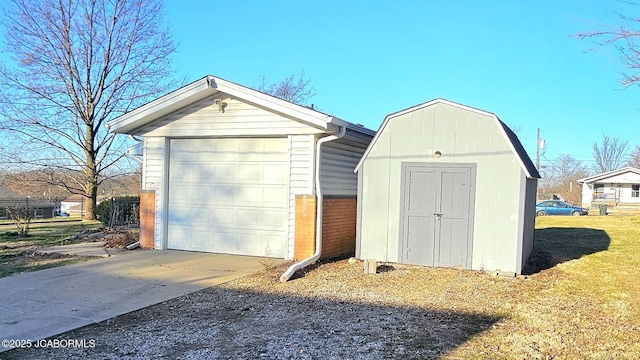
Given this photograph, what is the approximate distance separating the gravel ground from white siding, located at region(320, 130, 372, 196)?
224cm

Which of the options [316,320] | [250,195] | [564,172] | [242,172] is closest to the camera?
[316,320]

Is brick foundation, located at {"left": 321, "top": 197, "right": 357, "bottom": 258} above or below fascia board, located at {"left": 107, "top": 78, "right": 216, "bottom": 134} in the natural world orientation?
below

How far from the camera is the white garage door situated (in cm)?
937

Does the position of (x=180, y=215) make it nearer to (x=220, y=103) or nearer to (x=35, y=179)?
(x=220, y=103)

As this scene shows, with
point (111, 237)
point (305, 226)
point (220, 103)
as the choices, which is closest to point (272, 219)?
point (305, 226)

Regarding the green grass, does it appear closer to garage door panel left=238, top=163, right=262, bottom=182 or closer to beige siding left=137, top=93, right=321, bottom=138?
beige siding left=137, top=93, right=321, bottom=138

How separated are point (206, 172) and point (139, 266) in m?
2.56

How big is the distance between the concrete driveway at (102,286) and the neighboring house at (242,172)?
0.58 metres

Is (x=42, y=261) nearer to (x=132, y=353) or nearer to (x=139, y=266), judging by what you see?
(x=139, y=266)

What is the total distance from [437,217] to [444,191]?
0.50m

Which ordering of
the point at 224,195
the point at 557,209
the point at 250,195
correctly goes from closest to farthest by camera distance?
the point at 250,195
the point at 224,195
the point at 557,209

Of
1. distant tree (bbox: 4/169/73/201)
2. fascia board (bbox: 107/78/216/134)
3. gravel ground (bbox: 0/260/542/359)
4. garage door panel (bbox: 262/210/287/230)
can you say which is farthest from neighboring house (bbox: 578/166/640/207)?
fascia board (bbox: 107/78/216/134)

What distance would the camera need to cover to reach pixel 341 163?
9.82 m

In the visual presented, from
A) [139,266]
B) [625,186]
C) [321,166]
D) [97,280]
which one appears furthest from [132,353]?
[625,186]
